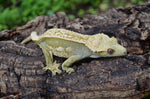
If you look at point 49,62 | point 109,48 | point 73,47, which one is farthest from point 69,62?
point 109,48

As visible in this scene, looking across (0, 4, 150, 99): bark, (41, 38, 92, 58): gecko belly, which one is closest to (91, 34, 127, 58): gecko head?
(0, 4, 150, 99): bark

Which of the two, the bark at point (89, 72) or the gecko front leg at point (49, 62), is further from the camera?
the gecko front leg at point (49, 62)

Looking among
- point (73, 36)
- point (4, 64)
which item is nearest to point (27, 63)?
point (4, 64)

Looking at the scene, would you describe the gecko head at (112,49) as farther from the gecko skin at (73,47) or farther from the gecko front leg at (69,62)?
the gecko front leg at (69,62)

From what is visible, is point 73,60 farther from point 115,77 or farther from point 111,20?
point 111,20

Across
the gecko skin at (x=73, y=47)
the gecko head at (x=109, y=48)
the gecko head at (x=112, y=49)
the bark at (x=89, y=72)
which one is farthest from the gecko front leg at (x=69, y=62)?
the gecko head at (x=112, y=49)

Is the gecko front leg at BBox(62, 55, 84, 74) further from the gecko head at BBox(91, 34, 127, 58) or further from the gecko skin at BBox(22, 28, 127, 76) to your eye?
the gecko head at BBox(91, 34, 127, 58)
